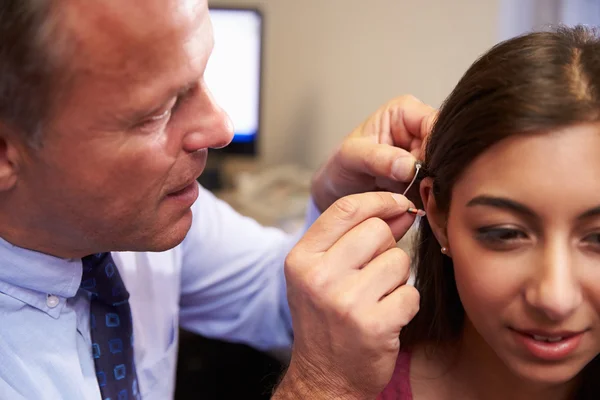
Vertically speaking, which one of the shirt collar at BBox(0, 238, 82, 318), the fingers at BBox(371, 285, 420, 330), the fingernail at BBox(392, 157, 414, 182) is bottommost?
the shirt collar at BBox(0, 238, 82, 318)

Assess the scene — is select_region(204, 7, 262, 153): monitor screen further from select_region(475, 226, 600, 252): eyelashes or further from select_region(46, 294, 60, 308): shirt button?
select_region(475, 226, 600, 252): eyelashes

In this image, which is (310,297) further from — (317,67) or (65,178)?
(317,67)

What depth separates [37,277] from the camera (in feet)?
2.94

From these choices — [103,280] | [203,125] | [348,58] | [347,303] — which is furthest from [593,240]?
[348,58]

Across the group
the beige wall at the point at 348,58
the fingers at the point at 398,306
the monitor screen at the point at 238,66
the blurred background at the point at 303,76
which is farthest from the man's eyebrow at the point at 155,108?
the monitor screen at the point at 238,66

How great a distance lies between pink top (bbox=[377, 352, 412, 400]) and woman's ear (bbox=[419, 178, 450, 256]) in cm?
22

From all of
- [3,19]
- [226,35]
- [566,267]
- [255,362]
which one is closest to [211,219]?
[3,19]

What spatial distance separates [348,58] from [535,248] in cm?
150

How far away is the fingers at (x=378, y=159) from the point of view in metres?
0.97

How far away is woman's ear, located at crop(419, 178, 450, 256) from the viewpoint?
92 centimetres

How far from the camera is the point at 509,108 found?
2.56ft

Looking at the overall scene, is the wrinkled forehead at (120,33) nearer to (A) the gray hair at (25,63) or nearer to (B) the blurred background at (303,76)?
(A) the gray hair at (25,63)

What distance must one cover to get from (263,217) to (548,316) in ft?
4.37

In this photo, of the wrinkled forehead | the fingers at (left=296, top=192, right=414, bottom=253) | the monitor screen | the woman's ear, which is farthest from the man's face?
the monitor screen
